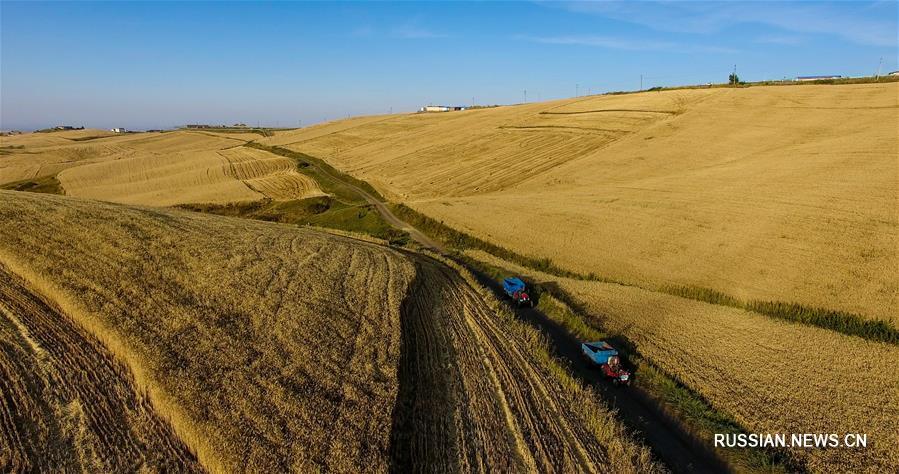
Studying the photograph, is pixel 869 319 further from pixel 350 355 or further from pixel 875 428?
pixel 350 355

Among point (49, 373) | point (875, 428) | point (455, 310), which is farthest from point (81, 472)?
point (875, 428)

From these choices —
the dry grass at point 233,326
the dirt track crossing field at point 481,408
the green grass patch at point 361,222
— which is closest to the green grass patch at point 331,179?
the green grass patch at point 361,222

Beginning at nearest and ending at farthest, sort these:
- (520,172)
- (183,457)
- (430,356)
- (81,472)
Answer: (81,472) < (183,457) < (430,356) < (520,172)

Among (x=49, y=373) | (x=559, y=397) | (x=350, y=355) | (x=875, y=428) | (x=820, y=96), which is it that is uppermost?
(x=820, y=96)

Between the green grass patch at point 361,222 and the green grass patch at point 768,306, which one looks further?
the green grass patch at point 361,222

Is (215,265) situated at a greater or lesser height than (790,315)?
greater

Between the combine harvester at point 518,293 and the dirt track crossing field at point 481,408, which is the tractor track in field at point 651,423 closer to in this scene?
the dirt track crossing field at point 481,408

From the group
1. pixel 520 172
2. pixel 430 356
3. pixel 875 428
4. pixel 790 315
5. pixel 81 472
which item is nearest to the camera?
pixel 81 472
